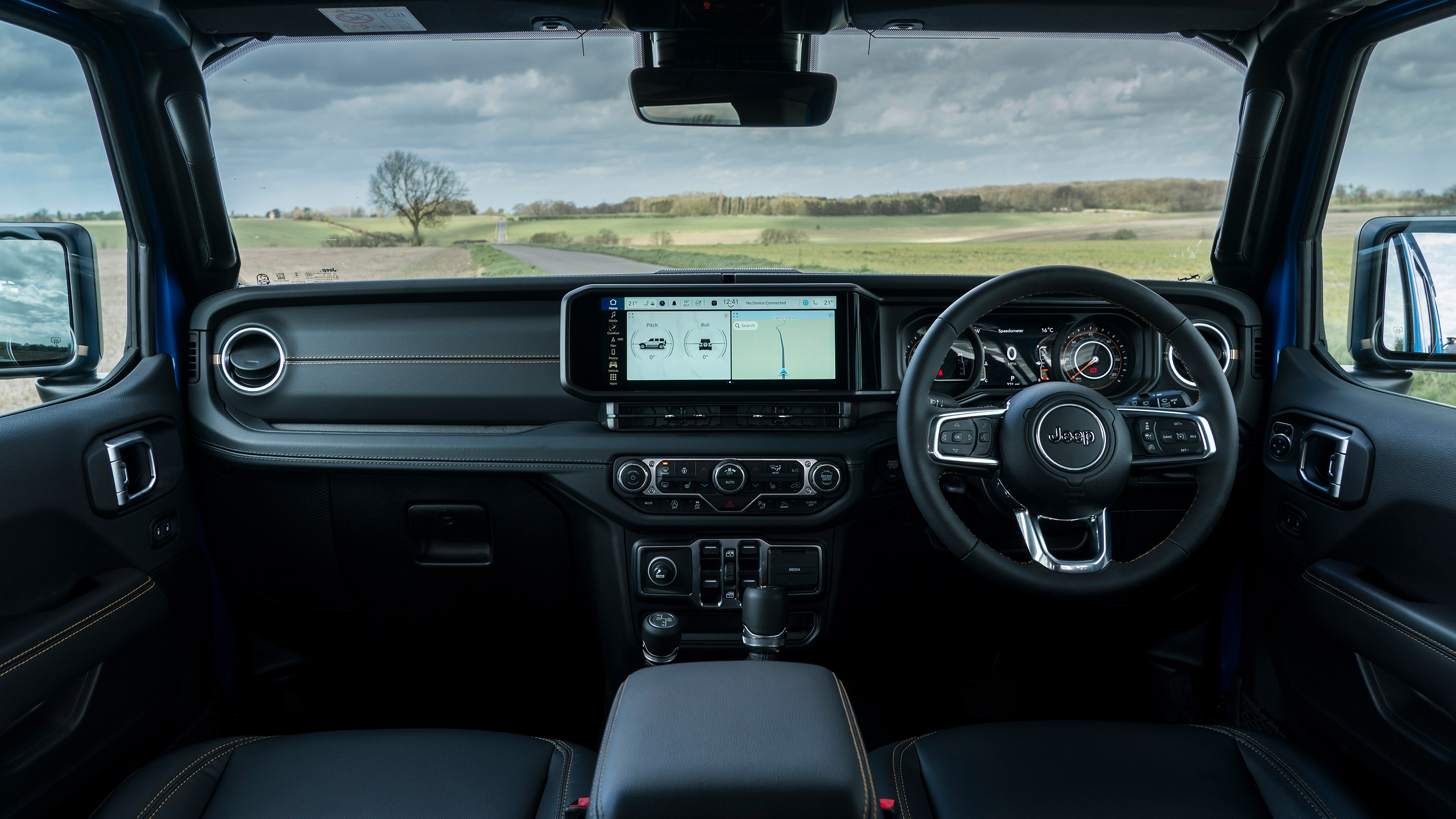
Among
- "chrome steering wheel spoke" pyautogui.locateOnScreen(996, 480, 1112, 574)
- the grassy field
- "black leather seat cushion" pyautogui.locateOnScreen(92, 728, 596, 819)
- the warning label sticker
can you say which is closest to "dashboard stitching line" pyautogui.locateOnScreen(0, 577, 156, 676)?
"black leather seat cushion" pyautogui.locateOnScreen(92, 728, 596, 819)

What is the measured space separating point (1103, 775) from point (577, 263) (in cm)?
189

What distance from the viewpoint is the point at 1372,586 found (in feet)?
6.18

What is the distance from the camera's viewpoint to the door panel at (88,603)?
5.63 feet

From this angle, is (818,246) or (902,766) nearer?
(902,766)

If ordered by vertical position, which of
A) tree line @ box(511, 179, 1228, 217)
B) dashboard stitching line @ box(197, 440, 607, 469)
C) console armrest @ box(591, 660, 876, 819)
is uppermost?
tree line @ box(511, 179, 1228, 217)

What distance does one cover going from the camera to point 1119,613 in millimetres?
2584

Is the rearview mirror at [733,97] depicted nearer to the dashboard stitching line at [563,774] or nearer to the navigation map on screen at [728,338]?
the navigation map on screen at [728,338]

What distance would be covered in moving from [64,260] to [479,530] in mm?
1262

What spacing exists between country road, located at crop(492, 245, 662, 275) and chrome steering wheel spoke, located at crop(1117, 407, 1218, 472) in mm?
1375

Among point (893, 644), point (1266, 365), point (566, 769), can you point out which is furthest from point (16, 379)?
point (1266, 365)

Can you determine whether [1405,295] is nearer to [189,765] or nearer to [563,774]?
[563,774]

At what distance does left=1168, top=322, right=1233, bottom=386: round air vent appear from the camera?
2.40 m

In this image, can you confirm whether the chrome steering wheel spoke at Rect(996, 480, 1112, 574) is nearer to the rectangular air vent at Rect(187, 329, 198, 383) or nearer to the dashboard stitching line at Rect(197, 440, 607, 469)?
the dashboard stitching line at Rect(197, 440, 607, 469)

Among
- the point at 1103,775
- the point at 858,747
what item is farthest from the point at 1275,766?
the point at 858,747
